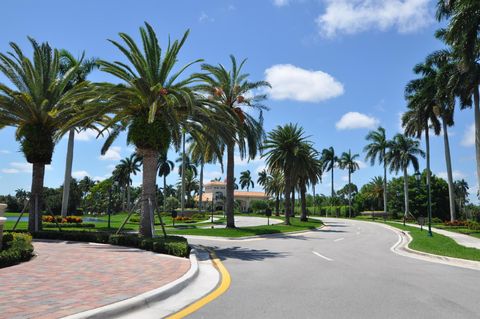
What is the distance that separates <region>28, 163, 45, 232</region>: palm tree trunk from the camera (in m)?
21.3

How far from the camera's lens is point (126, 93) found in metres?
18.2

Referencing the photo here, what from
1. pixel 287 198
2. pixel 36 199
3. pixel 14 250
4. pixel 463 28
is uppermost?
pixel 463 28

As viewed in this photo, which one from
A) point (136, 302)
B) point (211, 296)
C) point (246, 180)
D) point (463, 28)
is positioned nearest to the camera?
point (136, 302)

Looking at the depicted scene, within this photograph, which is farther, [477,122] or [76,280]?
[477,122]

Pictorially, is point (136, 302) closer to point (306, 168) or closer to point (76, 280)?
point (76, 280)

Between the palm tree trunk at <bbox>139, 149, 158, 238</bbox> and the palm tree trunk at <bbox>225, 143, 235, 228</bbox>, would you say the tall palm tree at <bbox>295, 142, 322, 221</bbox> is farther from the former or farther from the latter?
the palm tree trunk at <bbox>139, 149, 158, 238</bbox>

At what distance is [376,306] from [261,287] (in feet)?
8.26

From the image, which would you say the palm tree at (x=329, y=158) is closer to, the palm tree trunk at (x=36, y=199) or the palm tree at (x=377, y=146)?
the palm tree at (x=377, y=146)

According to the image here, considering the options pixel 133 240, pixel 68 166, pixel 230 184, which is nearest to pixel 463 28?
pixel 230 184

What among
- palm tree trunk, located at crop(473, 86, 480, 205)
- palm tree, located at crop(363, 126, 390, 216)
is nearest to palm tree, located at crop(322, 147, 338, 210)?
palm tree, located at crop(363, 126, 390, 216)

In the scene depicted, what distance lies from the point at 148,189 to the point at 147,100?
4023 mm

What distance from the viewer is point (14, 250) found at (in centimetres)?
1075

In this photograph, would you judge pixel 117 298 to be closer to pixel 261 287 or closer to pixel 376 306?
pixel 261 287

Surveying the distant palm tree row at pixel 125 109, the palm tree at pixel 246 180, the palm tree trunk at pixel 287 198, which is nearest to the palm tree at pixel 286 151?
the palm tree trunk at pixel 287 198
